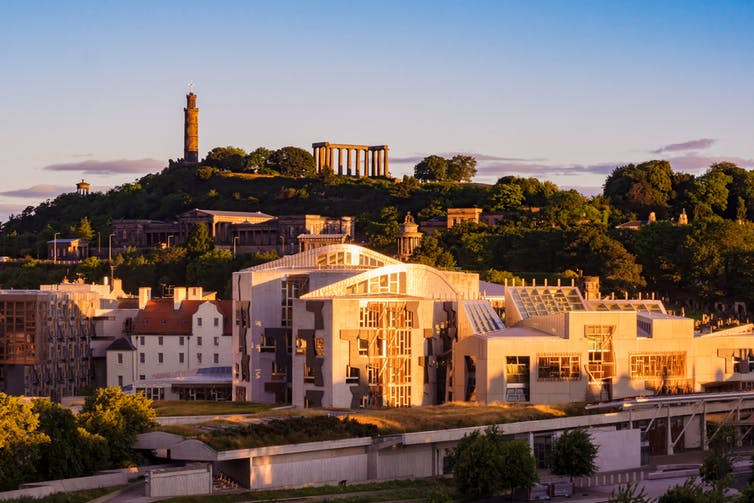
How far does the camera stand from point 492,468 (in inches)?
2372

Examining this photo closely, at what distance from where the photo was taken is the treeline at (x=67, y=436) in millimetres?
58281

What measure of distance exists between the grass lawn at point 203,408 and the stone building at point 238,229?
292 feet

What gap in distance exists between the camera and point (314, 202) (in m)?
196

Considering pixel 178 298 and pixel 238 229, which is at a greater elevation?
pixel 238 229

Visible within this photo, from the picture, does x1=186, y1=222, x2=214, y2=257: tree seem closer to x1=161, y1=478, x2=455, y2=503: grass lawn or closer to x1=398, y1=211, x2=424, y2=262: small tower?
x1=398, y1=211, x2=424, y2=262: small tower

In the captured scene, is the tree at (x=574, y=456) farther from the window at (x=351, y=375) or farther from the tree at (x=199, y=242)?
the tree at (x=199, y=242)

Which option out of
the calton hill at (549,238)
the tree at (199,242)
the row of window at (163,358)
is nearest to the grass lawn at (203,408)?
the row of window at (163,358)

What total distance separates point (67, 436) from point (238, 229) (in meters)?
123

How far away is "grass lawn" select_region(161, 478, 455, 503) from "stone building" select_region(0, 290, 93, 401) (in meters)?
34.7

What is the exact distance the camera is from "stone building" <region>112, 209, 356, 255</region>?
176 meters

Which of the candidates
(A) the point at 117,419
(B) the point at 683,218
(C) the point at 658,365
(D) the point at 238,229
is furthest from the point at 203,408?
(D) the point at 238,229

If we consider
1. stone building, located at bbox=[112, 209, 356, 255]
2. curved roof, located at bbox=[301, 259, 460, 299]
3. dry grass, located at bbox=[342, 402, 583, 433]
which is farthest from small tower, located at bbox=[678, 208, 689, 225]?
dry grass, located at bbox=[342, 402, 583, 433]

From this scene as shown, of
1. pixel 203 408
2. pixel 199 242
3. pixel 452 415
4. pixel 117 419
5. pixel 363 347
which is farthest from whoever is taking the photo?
pixel 199 242

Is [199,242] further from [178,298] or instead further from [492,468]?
[492,468]
